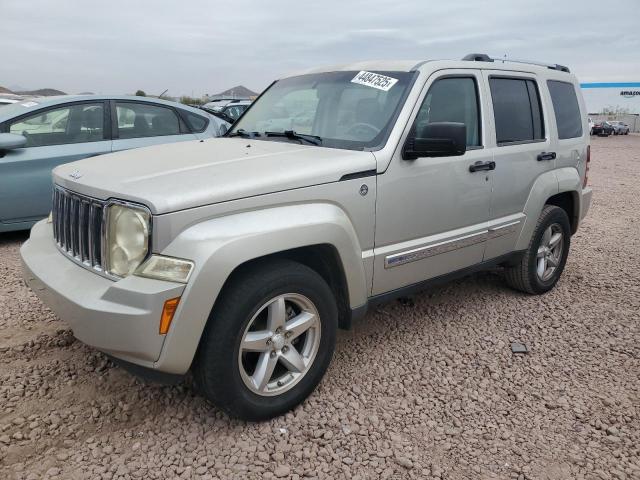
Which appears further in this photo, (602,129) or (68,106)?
(602,129)

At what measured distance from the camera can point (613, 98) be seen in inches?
2421

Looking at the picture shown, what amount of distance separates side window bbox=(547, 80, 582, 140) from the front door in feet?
3.71

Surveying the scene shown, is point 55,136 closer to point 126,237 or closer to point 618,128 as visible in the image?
point 126,237

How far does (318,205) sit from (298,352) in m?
0.80

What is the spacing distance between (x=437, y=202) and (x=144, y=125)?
13.2ft

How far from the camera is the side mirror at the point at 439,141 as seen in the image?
9.83ft

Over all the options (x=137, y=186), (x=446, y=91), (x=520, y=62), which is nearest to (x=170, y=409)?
(x=137, y=186)

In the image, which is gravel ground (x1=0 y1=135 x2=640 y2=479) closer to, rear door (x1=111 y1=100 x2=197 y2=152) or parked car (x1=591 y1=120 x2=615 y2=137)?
rear door (x1=111 y1=100 x2=197 y2=152)

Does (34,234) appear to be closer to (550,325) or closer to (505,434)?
(505,434)

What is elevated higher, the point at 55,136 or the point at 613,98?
the point at 613,98

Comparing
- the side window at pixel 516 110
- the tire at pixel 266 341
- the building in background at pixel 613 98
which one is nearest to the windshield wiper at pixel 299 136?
the tire at pixel 266 341

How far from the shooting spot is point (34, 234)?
321 cm

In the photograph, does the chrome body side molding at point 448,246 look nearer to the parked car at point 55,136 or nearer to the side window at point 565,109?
the side window at point 565,109

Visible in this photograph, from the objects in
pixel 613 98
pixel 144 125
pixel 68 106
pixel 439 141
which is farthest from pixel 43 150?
pixel 613 98
